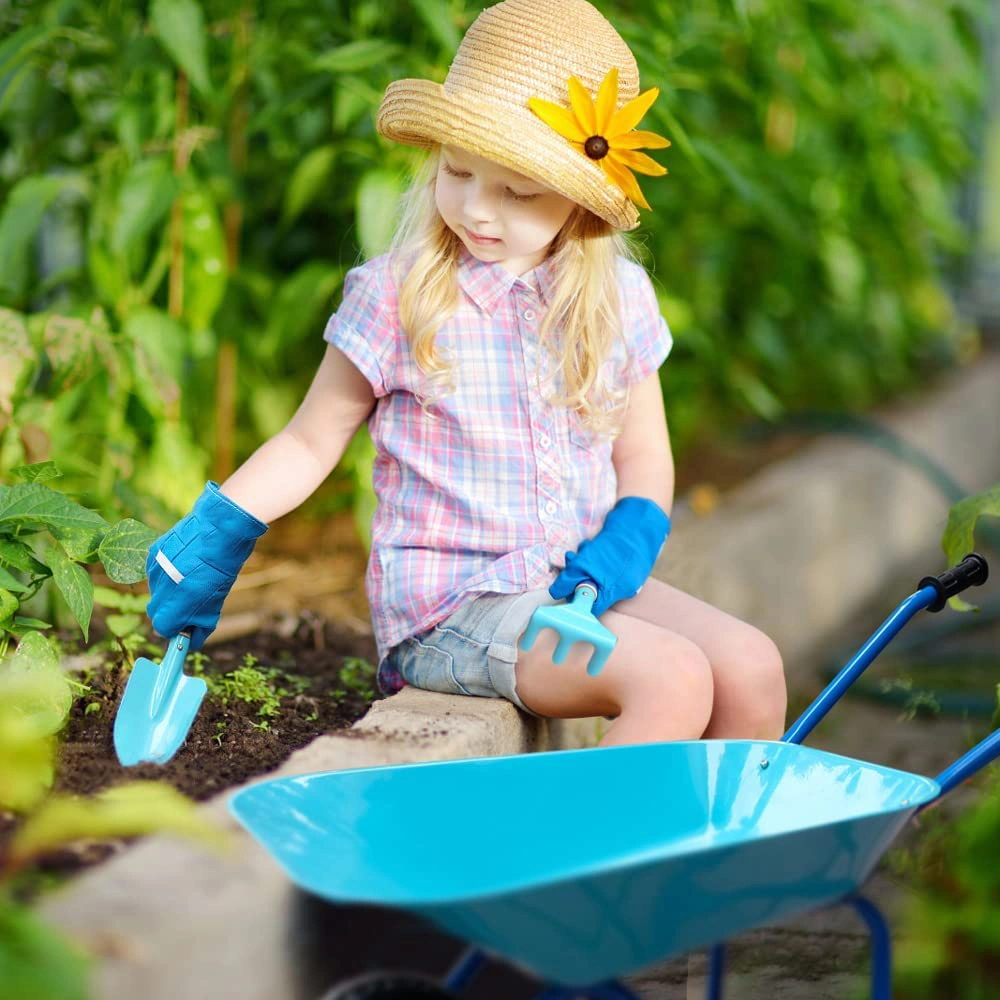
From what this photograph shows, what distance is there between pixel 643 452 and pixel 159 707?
798 mm

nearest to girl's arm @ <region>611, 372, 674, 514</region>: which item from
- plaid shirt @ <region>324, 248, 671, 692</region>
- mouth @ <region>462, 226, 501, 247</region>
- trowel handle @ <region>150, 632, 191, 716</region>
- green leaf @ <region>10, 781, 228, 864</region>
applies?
plaid shirt @ <region>324, 248, 671, 692</region>

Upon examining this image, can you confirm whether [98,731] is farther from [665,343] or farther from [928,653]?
[928,653]

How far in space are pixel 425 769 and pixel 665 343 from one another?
0.85 metres

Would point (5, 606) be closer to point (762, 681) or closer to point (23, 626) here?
point (23, 626)

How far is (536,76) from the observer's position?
6.13 feet

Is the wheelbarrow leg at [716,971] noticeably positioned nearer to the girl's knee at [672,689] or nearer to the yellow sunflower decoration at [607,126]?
the girl's knee at [672,689]

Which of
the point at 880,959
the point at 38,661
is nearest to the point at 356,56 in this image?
the point at 38,661

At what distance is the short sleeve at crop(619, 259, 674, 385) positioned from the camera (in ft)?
6.95

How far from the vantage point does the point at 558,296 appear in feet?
6.59

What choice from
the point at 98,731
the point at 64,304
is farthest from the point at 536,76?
the point at 64,304

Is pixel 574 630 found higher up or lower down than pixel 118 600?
higher up

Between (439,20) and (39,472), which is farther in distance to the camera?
(439,20)

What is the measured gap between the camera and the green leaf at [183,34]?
2307mm

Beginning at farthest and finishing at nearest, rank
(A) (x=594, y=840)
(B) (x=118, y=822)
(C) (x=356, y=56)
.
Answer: (C) (x=356, y=56)
(A) (x=594, y=840)
(B) (x=118, y=822)
